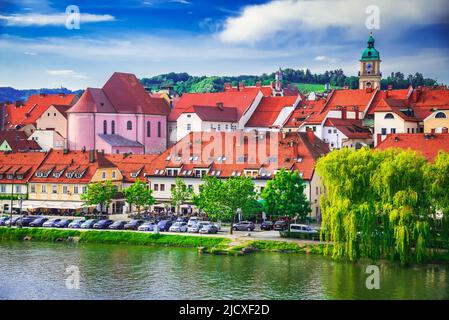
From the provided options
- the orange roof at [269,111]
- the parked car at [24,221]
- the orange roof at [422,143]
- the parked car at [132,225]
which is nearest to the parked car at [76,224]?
the parked car at [24,221]

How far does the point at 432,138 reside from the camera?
143ft

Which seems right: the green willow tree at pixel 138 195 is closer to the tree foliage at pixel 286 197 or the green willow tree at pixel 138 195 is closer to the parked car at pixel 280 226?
the parked car at pixel 280 226

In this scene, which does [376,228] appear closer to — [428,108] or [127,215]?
[127,215]

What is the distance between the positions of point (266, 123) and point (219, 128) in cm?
355

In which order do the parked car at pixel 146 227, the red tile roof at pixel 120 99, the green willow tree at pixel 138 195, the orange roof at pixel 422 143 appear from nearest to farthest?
the parked car at pixel 146 227 → the orange roof at pixel 422 143 → the green willow tree at pixel 138 195 → the red tile roof at pixel 120 99

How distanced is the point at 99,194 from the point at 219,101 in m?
23.7

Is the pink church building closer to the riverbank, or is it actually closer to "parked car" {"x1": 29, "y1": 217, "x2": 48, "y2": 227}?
"parked car" {"x1": 29, "y1": 217, "x2": 48, "y2": 227}

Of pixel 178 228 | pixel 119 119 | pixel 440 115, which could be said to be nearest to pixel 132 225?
pixel 178 228

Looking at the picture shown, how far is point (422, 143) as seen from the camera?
143 ft

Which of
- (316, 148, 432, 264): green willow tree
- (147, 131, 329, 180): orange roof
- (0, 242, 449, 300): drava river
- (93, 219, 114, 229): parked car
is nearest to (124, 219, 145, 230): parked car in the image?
(93, 219, 114, 229): parked car

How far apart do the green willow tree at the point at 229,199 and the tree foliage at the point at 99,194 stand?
6.26 metres

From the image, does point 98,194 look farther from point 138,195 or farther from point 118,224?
point 118,224

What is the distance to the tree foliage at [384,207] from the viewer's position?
31.6 metres

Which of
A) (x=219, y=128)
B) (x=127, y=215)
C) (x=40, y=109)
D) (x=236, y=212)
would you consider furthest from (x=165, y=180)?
(x=40, y=109)
